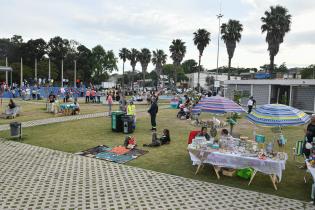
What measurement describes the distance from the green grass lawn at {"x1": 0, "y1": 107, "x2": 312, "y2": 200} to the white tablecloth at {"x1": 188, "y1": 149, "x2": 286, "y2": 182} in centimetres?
44

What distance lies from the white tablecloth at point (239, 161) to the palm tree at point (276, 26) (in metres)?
35.7

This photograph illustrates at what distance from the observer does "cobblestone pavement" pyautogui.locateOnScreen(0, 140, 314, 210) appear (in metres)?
6.21

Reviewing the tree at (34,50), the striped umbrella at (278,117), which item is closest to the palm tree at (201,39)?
the striped umbrella at (278,117)

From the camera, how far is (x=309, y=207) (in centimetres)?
625

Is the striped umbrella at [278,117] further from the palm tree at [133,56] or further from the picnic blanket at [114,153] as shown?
the palm tree at [133,56]

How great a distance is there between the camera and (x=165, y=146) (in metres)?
11.6

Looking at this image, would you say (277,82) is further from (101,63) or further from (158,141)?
(101,63)

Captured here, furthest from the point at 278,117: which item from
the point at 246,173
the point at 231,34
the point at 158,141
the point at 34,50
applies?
the point at 34,50

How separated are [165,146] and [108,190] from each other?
488cm

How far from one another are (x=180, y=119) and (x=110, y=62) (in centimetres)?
7865

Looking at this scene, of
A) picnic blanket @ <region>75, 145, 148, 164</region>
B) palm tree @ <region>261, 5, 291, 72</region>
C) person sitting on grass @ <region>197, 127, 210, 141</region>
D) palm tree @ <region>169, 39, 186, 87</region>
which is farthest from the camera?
palm tree @ <region>169, 39, 186, 87</region>

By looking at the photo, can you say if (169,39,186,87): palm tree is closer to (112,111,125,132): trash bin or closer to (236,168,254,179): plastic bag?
(112,111,125,132): trash bin

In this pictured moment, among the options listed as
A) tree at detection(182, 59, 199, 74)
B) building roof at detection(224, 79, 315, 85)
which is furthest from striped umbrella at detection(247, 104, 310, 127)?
tree at detection(182, 59, 199, 74)

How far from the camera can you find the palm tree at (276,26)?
38781 mm
